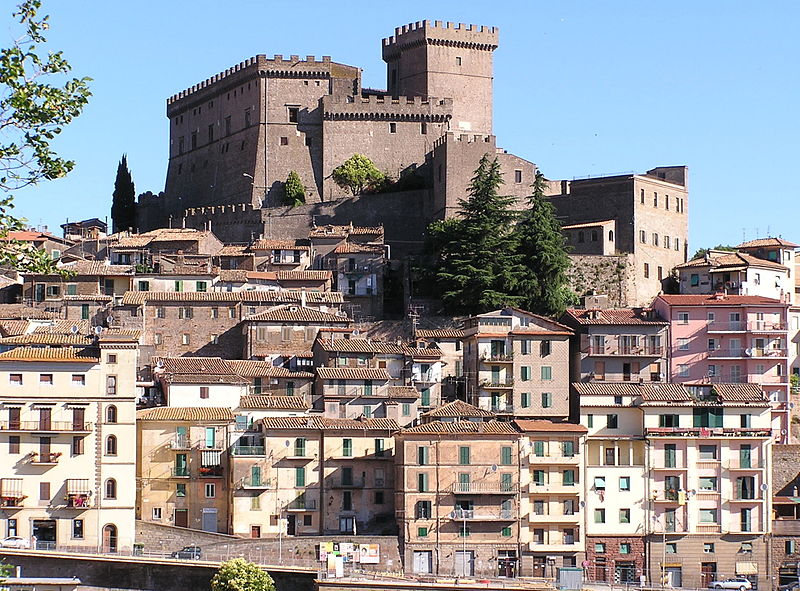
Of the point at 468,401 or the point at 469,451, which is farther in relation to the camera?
the point at 468,401

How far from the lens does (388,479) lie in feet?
218

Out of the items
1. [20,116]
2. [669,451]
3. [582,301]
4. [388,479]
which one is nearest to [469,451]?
[388,479]

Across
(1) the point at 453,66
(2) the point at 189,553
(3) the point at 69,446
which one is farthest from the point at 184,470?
(1) the point at 453,66

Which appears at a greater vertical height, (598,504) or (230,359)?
(230,359)

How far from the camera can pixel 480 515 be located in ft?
212

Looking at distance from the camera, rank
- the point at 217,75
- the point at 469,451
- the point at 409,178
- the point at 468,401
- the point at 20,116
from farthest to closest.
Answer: the point at 217,75 < the point at 409,178 < the point at 468,401 < the point at 469,451 < the point at 20,116

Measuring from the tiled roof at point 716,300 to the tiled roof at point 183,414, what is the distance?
2397 cm

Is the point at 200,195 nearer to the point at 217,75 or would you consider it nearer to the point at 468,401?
the point at 217,75

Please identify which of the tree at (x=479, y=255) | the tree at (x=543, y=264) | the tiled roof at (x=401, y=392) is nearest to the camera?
the tiled roof at (x=401, y=392)

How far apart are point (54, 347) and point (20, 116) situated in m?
48.4

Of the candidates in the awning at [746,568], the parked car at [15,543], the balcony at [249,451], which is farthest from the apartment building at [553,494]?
the parked car at [15,543]

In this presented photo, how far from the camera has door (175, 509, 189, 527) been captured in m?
65.6

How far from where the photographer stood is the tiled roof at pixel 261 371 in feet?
233

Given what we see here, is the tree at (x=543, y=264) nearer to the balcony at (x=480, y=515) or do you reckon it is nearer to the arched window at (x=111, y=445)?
the balcony at (x=480, y=515)
